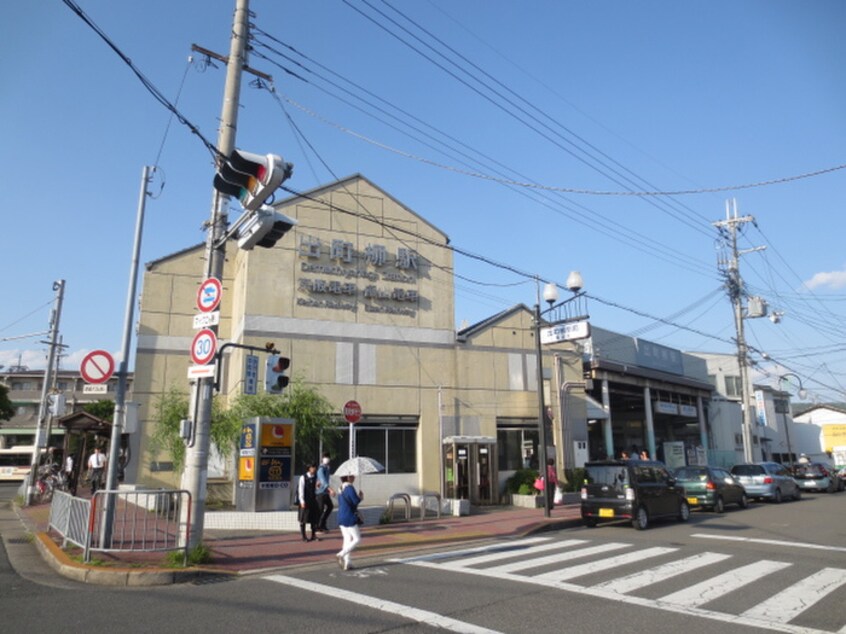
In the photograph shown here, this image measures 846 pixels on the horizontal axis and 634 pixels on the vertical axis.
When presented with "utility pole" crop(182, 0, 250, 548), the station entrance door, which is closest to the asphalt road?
"utility pole" crop(182, 0, 250, 548)

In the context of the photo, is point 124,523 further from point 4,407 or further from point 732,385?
point 732,385

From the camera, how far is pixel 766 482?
79.9ft

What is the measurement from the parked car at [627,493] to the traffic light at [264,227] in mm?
10671

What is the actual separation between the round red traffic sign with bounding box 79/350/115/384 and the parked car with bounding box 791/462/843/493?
31.7 meters

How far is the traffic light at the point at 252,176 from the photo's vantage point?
9.38 meters

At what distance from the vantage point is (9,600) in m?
7.90

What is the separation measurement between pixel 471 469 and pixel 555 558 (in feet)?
36.1

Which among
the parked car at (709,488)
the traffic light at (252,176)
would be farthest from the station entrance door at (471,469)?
the traffic light at (252,176)

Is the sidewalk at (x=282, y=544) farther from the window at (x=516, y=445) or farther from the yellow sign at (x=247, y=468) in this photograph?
the window at (x=516, y=445)

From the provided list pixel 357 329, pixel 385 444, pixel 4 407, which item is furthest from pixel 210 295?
pixel 4 407

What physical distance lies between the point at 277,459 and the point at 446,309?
1111cm

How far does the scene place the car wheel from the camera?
15.2m

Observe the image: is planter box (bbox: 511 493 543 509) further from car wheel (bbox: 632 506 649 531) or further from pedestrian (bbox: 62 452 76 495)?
Result: pedestrian (bbox: 62 452 76 495)

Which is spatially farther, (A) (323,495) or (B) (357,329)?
(B) (357,329)
